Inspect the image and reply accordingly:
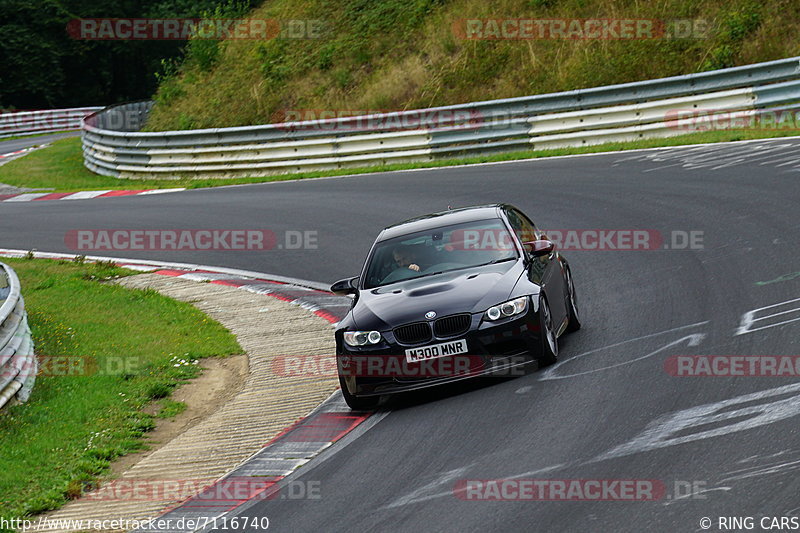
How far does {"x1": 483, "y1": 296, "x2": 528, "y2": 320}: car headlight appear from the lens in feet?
30.5

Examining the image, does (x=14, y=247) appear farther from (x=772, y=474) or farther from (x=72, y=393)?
(x=772, y=474)

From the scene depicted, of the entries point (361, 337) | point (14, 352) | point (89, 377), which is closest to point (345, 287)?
point (361, 337)

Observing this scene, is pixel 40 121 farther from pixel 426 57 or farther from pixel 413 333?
pixel 413 333

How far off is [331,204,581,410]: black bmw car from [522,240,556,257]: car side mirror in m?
0.01

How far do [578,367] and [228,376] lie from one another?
403 cm

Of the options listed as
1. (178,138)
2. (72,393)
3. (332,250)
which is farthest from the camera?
(178,138)

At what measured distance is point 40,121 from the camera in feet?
166

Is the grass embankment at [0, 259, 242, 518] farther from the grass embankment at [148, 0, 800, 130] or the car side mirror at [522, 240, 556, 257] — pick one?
the grass embankment at [148, 0, 800, 130]

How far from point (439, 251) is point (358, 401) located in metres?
1.88

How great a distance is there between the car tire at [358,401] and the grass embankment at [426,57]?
17.6 meters

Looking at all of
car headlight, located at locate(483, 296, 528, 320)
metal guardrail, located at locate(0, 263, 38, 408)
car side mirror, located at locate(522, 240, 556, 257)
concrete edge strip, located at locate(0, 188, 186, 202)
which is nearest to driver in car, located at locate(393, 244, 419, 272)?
car side mirror, located at locate(522, 240, 556, 257)

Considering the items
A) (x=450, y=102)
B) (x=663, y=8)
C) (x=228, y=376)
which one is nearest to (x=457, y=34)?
(x=450, y=102)

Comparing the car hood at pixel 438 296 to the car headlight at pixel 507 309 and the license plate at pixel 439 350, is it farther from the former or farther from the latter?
the license plate at pixel 439 350

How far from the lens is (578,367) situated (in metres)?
9.41
